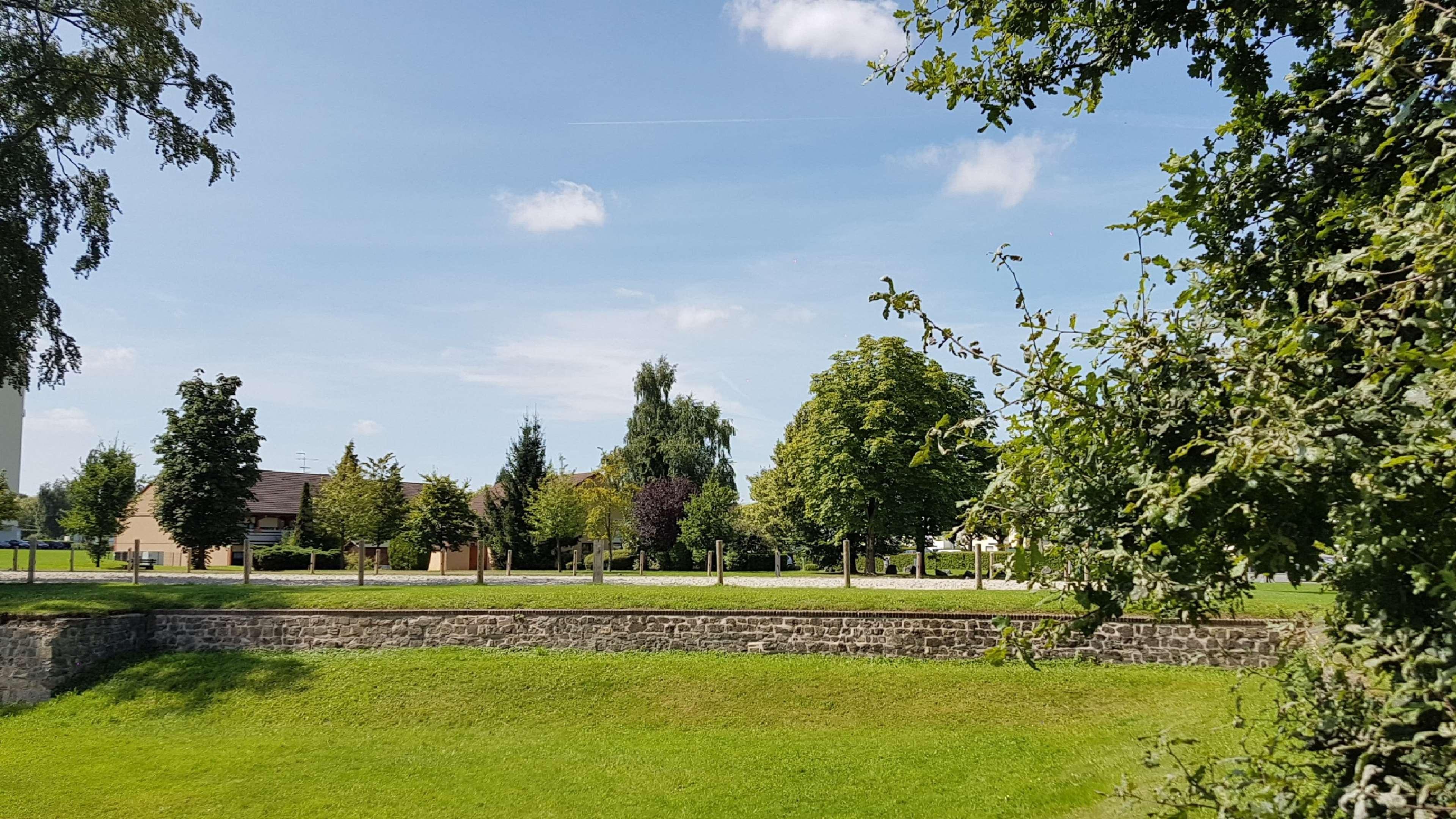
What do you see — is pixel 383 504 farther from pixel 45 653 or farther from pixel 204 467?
pixel 45 653

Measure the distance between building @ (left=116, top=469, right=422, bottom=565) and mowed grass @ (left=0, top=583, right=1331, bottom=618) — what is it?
23519 mm

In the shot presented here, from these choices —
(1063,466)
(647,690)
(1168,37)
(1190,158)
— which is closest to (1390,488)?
(1063,466)

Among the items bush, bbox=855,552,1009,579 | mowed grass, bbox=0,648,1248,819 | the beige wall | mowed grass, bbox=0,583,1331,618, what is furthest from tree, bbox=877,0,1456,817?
the beige wall

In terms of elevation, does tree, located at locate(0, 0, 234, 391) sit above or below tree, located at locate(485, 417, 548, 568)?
above

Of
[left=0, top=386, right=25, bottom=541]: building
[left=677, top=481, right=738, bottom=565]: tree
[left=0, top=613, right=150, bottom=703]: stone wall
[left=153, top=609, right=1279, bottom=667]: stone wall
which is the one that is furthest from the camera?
[left=0, top=386, right=25, bottom=541]: building

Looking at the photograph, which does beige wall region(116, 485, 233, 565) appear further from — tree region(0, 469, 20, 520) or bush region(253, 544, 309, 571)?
bush region(253, 544, 309, 571)

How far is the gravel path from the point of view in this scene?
819 inches

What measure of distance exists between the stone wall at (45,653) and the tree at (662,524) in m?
26.3

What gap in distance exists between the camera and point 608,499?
41.4m

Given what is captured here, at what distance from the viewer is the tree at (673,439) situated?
1834 inches

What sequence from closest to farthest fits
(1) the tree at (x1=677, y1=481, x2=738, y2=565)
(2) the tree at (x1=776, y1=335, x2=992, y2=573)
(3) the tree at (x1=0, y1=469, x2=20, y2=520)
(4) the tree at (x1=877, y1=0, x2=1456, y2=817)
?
(4) the tree at (x1=877, y1=0, x2=1456, y2=817) < (2) the tree at (x1=776, y1=335, x2=992, y2=573) < (3) the tree at (x1=0, y1=469, x2=20, y2=520) < (1) the tree at (x1=677, y1=481, x2=738, y2=565)

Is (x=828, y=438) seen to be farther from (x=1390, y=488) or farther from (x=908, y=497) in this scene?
(x=1390, y=488)

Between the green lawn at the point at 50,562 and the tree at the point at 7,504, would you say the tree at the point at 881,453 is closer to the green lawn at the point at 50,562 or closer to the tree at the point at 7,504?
the green lawn at the point at 50,562

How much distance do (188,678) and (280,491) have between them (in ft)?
125
